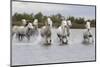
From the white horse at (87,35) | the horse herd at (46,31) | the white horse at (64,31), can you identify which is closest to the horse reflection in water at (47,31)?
the horse herd at (46,31)

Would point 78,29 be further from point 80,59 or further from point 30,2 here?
point 30,2

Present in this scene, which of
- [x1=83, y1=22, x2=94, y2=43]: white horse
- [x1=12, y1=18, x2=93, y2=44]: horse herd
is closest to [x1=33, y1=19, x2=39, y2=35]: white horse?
[x1=12, y1=18, x2=93, y2=44]: horse herd

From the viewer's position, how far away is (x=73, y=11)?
2670 millimetres

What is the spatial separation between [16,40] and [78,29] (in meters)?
0.80

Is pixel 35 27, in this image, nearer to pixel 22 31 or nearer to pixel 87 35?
pixel 22 31

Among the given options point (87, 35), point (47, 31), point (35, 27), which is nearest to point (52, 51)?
point (47, 31)

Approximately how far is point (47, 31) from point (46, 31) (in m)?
0.01

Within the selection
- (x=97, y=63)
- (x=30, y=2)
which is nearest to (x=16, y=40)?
(x=30, y=2)

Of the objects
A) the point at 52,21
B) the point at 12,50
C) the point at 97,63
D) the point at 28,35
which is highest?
the point at 52,21

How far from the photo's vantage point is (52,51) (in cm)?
256

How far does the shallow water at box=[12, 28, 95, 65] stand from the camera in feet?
7.87

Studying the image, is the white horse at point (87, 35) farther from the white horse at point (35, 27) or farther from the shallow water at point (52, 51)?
the white horse at point (35, 27)

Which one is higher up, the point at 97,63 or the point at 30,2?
the point at 30,2

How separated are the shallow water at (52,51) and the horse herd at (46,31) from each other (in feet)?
0.16
